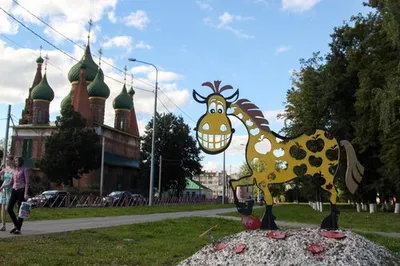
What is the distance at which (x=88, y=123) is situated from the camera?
5947cm

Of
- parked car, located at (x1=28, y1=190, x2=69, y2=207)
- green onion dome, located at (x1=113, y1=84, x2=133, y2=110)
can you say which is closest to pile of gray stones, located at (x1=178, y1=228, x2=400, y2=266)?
parked car, located at (x1=28, y1=190, x2=69, y2=207)

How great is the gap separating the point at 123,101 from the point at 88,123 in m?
12.4

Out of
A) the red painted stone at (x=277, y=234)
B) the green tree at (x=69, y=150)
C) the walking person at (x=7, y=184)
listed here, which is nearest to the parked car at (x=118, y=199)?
the green tree at (x=69, y=150)

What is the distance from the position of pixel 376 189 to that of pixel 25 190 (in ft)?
104

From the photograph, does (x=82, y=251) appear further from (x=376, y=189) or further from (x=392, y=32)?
(x=376, y=189)

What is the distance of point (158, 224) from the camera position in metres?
16.3

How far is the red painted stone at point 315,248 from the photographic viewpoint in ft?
23.4

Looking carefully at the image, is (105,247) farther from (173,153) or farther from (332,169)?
(173,153)

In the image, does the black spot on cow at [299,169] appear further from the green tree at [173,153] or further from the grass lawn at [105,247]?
the green tree at [173,153]

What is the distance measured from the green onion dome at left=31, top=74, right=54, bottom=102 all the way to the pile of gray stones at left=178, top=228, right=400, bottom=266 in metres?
60.5

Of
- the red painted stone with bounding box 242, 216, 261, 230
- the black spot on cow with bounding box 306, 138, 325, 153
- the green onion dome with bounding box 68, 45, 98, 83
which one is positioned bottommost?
the red painted stone with bounding box 242, 216, 261, 230

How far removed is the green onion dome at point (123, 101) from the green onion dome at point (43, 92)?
1014 centimetres

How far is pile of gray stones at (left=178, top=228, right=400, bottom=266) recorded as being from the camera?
274 inches

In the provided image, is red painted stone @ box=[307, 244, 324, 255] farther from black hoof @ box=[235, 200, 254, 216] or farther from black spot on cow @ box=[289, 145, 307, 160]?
black spot on cow @ box=[289, 145, 307, 160]
